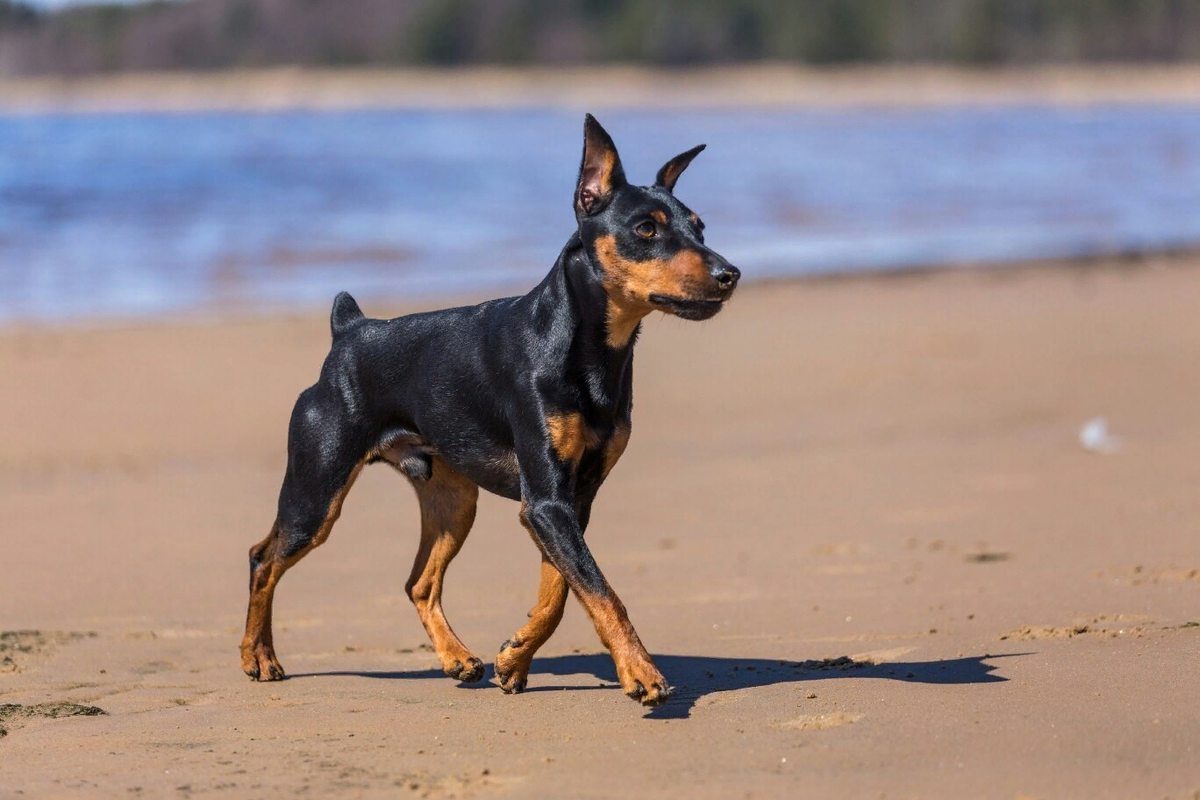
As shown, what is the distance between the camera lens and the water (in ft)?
59.8

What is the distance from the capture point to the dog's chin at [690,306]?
16.2 ft

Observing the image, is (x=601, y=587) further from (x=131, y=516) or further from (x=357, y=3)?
(x=357, y=3)

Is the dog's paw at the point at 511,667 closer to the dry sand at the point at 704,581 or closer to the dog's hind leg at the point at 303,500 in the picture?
the dry sand at the point at 704,581

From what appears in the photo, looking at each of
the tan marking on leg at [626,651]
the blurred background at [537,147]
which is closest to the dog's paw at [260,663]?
the tan marking on leg at [626,651]

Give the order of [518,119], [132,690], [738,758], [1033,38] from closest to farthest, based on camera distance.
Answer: [738,758], [132,690], [518,119], [1033,38]

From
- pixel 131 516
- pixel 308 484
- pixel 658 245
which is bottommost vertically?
pixel 131 516

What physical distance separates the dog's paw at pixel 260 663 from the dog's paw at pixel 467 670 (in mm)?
641

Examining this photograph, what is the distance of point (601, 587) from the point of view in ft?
16.2

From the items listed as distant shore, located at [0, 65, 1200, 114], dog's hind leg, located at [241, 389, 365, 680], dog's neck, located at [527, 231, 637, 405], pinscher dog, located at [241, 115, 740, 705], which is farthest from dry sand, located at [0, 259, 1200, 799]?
distant shore, located at [0, 65, 1200, 114]

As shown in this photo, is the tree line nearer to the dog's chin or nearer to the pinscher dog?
the pinscher dog

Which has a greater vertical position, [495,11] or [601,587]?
[495,11]

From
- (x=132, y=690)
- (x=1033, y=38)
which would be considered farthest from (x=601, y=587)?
(x=1033, y=38)

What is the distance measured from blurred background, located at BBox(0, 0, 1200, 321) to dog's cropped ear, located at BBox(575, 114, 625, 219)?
36.4ft

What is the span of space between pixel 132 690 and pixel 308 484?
91cm
